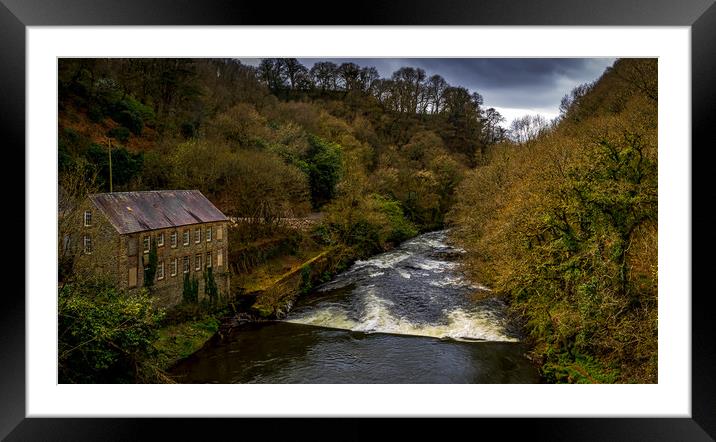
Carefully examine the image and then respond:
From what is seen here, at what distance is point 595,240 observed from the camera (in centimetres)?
599

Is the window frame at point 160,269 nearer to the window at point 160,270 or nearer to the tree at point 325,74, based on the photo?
the window at point 160,270

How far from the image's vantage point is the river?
23.1 feet

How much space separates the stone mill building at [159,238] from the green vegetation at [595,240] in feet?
17.5

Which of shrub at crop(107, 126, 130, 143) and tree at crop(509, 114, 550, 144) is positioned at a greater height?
tree at crop(509, 114, 550, 144)

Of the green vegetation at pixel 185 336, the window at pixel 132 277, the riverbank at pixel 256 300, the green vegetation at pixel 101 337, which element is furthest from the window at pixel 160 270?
the green vegetation at pixel 101 337

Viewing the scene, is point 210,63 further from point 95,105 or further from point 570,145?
point 570,145

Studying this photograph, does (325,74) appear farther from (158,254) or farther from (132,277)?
(132,277)

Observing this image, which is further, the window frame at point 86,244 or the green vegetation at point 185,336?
the green vegetation at point 185,336

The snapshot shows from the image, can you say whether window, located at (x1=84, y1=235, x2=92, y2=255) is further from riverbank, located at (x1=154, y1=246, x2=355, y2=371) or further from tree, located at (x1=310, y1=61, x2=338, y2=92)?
tree, located at (x1=310, y1=61, x2=338, y2=92)

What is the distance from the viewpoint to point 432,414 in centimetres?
384

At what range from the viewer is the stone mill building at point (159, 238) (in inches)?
274

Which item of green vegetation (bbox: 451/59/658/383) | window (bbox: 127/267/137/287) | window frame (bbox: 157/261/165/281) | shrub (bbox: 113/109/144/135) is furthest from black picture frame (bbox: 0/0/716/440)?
shrub (bbox: 113/109/144/135)

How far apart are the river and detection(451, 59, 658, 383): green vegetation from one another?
796 millimetres

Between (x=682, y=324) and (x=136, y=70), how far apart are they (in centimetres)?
949
